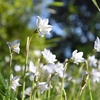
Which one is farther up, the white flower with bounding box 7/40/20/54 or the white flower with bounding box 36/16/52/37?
the white flower with bounding box 36/16/52/37

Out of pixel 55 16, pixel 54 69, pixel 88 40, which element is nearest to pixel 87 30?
pixel 88 40

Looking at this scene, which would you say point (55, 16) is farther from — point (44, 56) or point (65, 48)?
point (44, 56)

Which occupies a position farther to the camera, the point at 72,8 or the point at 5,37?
the point at 72,8

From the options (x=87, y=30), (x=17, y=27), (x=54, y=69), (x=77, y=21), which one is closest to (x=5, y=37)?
(x=17, y=27)

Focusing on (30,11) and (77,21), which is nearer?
(30,11)

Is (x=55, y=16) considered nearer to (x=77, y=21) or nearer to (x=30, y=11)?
(x=77, y=21)

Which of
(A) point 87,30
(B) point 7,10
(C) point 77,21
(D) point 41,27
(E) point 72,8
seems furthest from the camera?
(C) point 77,21

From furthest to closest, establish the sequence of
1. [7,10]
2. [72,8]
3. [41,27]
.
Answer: [72,8]
[7,10]
[41,27]

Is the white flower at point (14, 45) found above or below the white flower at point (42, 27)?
below

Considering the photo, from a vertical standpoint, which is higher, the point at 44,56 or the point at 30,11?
the point at 30,11
